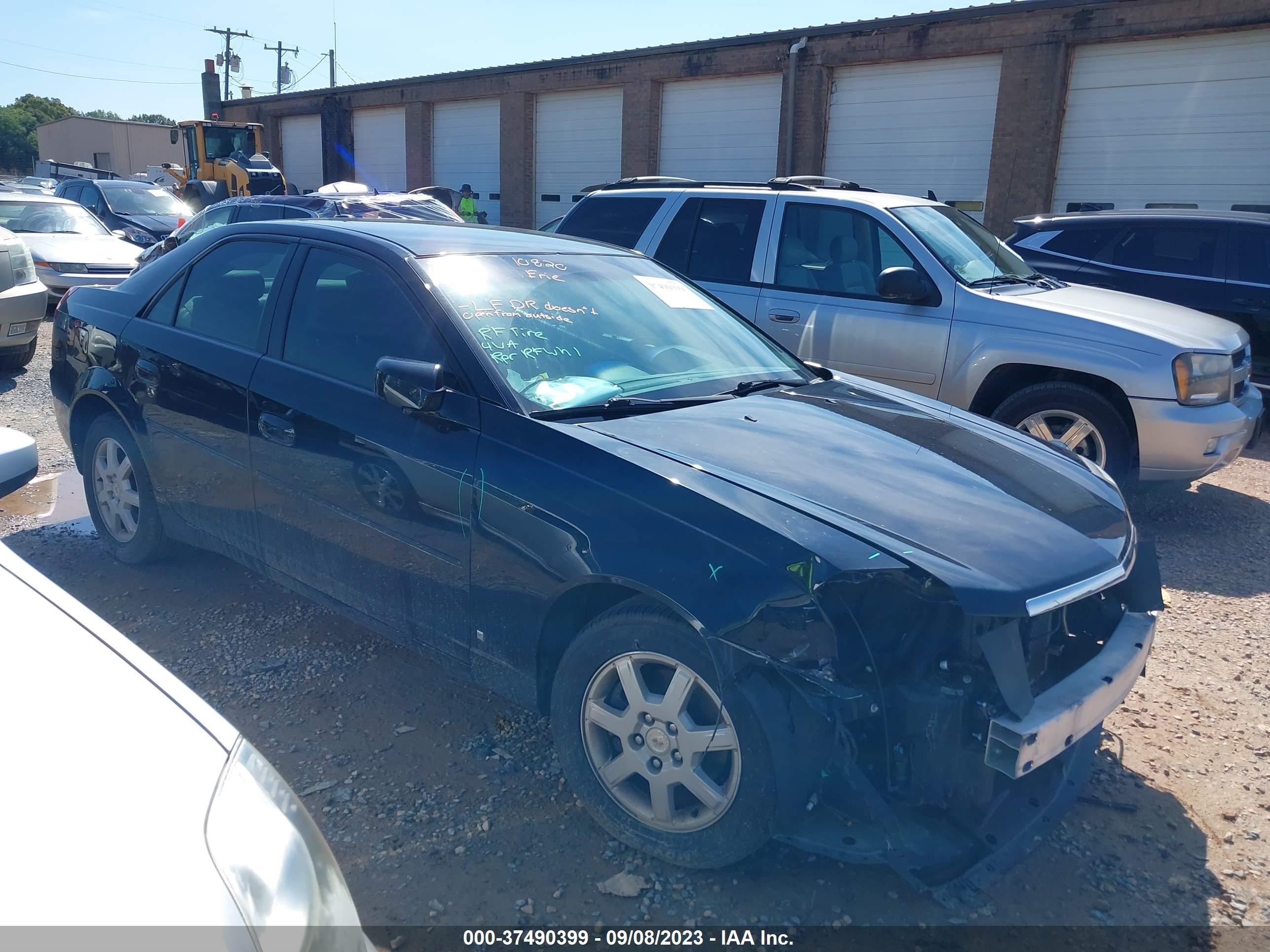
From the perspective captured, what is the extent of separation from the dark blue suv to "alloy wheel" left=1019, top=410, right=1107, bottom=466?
323 cm

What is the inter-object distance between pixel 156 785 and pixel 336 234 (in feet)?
8.80

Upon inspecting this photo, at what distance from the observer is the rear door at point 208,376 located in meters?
3.88

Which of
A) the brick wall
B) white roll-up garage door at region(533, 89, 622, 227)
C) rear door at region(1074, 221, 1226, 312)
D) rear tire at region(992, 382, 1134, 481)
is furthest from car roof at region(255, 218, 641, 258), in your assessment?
white roll-up garage door at region(533, 89, 622, 227)

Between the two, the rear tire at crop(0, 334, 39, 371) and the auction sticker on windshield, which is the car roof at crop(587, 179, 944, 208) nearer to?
the auction sticker on windshield

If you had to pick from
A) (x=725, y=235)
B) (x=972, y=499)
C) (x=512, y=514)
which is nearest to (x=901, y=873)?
(x=972, y=499)

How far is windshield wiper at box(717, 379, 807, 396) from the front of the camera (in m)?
3.58

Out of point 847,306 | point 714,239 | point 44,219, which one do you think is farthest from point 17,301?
point 847,306

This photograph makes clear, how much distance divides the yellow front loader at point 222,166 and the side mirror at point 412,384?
54.8 ft

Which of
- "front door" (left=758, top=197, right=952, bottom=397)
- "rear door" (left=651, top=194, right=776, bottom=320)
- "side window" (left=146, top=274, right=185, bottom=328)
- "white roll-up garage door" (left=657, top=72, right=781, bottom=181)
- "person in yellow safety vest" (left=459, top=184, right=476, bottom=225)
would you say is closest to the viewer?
"side window" (left=146, top=274, right=185, bottom=328)

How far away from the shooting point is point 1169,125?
46.1ft

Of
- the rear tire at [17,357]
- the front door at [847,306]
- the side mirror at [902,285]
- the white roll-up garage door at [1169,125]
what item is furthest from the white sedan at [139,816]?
the white roll-up garage door at [1169,125]

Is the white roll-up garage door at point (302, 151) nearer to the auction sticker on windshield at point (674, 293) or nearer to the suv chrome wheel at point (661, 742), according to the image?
the auction sticker on windshield at point (674, 293)

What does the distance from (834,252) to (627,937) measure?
16.3 feet

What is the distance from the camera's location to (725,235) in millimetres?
6789
